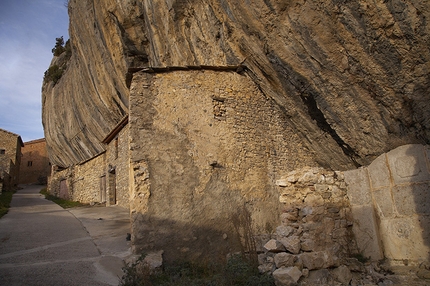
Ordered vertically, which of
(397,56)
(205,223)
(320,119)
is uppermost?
(397,56)

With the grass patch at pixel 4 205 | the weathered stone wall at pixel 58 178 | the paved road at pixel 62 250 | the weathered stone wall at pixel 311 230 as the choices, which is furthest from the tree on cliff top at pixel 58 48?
the weathered stone wall at pixel 311 230

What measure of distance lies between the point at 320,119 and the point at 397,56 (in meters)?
2.41

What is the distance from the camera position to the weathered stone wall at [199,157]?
5.85m

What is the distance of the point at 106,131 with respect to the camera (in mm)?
14906

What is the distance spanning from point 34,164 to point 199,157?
35.1 meters

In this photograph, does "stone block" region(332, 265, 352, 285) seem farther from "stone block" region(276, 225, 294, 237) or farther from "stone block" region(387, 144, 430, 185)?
"stone block" region(387, 144, 430, 185)

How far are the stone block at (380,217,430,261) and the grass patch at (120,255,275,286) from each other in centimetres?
209

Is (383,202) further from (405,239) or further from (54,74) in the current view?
(54,74)

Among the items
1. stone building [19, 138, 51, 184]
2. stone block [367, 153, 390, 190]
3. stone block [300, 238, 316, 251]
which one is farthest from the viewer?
stone building [19, 138, 51, 184]

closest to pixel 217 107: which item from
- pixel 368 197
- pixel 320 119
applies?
pixel 320 119

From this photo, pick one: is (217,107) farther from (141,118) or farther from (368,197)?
(368,197)

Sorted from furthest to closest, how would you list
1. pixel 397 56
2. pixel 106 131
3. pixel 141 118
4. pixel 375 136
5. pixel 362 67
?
1. pixel 106 131
2. pixel 141 118
3. pixel 375 136
4. pixel 362 67
5. pixel 397 56

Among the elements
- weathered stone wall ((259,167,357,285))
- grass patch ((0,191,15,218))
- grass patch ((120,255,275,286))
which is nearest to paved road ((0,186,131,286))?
grass patch ((120,255,275,286))

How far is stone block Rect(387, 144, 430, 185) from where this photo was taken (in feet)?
15.5
